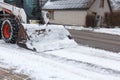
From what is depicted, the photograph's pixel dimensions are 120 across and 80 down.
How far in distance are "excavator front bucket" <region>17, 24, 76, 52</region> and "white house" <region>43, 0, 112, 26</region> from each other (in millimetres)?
19974

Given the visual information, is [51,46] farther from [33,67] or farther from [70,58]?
[33,67]

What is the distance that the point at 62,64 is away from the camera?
7.08 m

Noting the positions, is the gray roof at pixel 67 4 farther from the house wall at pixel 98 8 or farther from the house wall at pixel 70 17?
the house wall at pixel 98 8

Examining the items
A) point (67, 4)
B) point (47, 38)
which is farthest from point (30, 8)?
point (67, 4)

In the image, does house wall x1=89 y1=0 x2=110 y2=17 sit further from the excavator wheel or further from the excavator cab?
the excavator wheel

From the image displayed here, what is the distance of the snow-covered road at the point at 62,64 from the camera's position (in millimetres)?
6062

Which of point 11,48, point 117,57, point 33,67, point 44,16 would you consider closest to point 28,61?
point 33,67

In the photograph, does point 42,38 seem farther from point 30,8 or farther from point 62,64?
point 62,64

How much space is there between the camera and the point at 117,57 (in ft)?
27.8

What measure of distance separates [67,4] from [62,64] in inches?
1051

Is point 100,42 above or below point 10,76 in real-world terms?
below

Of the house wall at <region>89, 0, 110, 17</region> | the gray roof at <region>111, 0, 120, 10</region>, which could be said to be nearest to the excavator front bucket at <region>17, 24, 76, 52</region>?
the house wall at <region>89, 0, 110, 17</region>

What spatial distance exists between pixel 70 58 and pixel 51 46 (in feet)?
5.40

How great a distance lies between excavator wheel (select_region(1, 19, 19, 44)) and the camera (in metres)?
9.87
